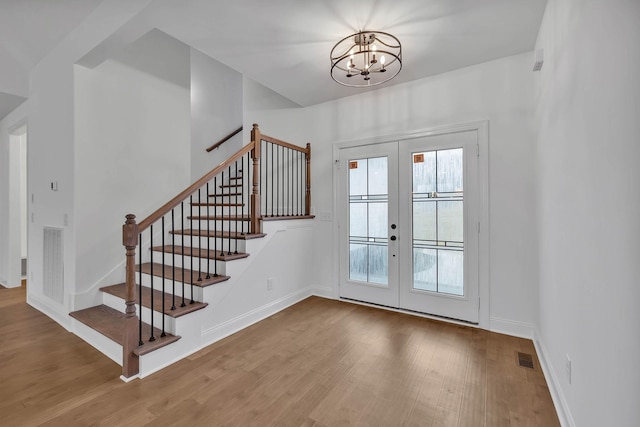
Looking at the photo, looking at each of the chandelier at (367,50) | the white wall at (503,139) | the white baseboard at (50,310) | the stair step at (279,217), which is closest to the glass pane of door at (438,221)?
the white wall at (503,139)

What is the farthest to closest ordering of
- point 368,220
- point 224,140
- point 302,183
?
point 224,140 → point 302,183 → point 368,220

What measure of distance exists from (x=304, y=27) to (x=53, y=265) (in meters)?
3.68

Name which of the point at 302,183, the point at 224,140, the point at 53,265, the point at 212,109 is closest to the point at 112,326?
the point at 53,265

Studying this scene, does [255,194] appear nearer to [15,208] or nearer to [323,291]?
[323,291]

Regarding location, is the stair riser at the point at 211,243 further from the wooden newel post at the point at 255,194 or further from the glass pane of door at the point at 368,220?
the glass pane of door at the point at 368,220

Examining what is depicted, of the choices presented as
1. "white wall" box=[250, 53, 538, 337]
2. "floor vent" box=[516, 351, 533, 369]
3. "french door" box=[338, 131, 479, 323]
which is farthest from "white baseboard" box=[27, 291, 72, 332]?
"floor vent" box=[516, 351, 533, 369]

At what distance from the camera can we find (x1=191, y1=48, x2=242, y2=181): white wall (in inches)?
174

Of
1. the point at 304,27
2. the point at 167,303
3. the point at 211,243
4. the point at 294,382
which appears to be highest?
the point at 304,27

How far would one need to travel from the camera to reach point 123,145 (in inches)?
134

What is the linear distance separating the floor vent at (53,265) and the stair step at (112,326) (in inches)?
21.3

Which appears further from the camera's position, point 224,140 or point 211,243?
point 224,140

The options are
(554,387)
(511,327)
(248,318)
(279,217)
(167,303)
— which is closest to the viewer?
(554,387)

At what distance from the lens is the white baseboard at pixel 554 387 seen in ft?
5.45

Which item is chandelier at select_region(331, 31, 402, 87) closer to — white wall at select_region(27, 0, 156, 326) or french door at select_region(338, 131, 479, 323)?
french door at select_region(338, 131, 479, 323)
